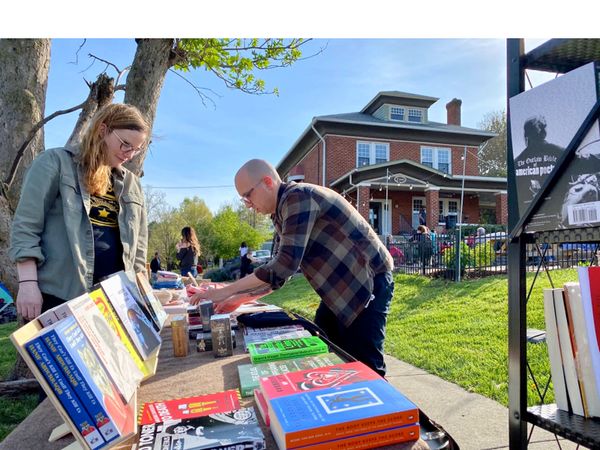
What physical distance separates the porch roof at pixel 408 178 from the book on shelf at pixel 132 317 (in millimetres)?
15286

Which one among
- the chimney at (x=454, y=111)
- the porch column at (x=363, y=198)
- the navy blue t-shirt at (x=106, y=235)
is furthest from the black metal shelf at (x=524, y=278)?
the chimney at (x=454, y=111)

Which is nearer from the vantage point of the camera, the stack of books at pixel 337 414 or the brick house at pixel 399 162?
the stack of books at pixel 337 414

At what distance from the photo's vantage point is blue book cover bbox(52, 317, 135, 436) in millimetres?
821

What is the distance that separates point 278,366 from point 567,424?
3.18 ft

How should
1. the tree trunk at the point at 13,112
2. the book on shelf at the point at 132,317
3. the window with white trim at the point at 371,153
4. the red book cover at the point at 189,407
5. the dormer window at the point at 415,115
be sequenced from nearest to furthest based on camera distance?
1. the red book cover at the point at 189,407
2. the book on shelf at the point at 132,317
3. the tree trunk at the point at 13,112
4. the window with white trim at the point at 371,153
5. the dormer window at the point at 415,115

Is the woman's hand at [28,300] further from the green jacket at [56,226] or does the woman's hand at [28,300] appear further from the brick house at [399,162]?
the brick house at [399,162]

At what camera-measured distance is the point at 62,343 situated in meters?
0.80

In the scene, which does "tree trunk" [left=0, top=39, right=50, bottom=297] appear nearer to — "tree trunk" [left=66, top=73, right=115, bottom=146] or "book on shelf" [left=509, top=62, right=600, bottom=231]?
"tree trunk" [left=66, top=73, right=115, bottom=146]

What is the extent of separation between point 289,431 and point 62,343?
0.54m

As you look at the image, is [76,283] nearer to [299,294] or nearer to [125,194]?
[125,194]

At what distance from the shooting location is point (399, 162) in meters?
17.1

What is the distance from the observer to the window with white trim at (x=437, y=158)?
20.9 meters

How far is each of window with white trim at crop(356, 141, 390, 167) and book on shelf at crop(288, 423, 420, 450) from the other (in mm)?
19534

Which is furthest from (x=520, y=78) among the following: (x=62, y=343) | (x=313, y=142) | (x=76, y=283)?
(x=313, y=142)
